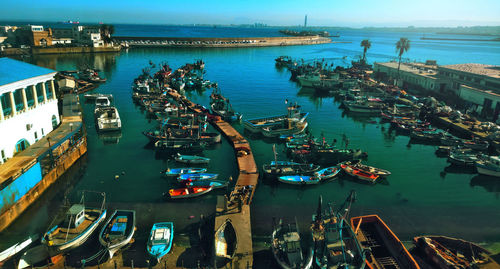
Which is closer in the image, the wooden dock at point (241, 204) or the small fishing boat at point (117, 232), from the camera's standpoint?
the wooden dock at point (241, 204)

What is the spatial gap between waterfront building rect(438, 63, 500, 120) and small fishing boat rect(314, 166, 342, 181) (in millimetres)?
41231

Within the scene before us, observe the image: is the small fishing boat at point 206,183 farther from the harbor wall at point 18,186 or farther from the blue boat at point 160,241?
the harbor wall at point 18,186

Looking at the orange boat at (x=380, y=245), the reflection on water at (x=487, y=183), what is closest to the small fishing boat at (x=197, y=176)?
the orange boat at (x=380, y=245)

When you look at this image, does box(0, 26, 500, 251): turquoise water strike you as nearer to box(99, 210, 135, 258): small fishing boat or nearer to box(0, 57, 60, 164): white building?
box(99, 210, 135, 258): small fishing boat

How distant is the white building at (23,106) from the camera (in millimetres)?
33562

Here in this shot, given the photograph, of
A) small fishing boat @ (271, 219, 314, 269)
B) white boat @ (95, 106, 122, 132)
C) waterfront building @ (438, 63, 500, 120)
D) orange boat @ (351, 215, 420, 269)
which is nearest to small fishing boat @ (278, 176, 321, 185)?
orange boat @ (351, 215, 420, 269)

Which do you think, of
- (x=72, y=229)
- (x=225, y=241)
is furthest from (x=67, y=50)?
(x=225, y=241)

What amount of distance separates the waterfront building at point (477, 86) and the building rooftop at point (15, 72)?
256 feet

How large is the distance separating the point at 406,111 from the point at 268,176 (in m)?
45.1

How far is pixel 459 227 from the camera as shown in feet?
101

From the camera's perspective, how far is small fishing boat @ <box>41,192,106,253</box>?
78.2 ft

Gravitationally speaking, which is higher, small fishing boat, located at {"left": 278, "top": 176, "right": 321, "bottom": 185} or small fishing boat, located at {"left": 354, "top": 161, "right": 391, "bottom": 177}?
small fishing boat, located at {"left": 354, "top": 161, "right": 391, "bottom": 177}

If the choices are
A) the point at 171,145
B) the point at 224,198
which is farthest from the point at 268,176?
the point at 171,145

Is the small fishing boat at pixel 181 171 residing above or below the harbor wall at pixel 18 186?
below
